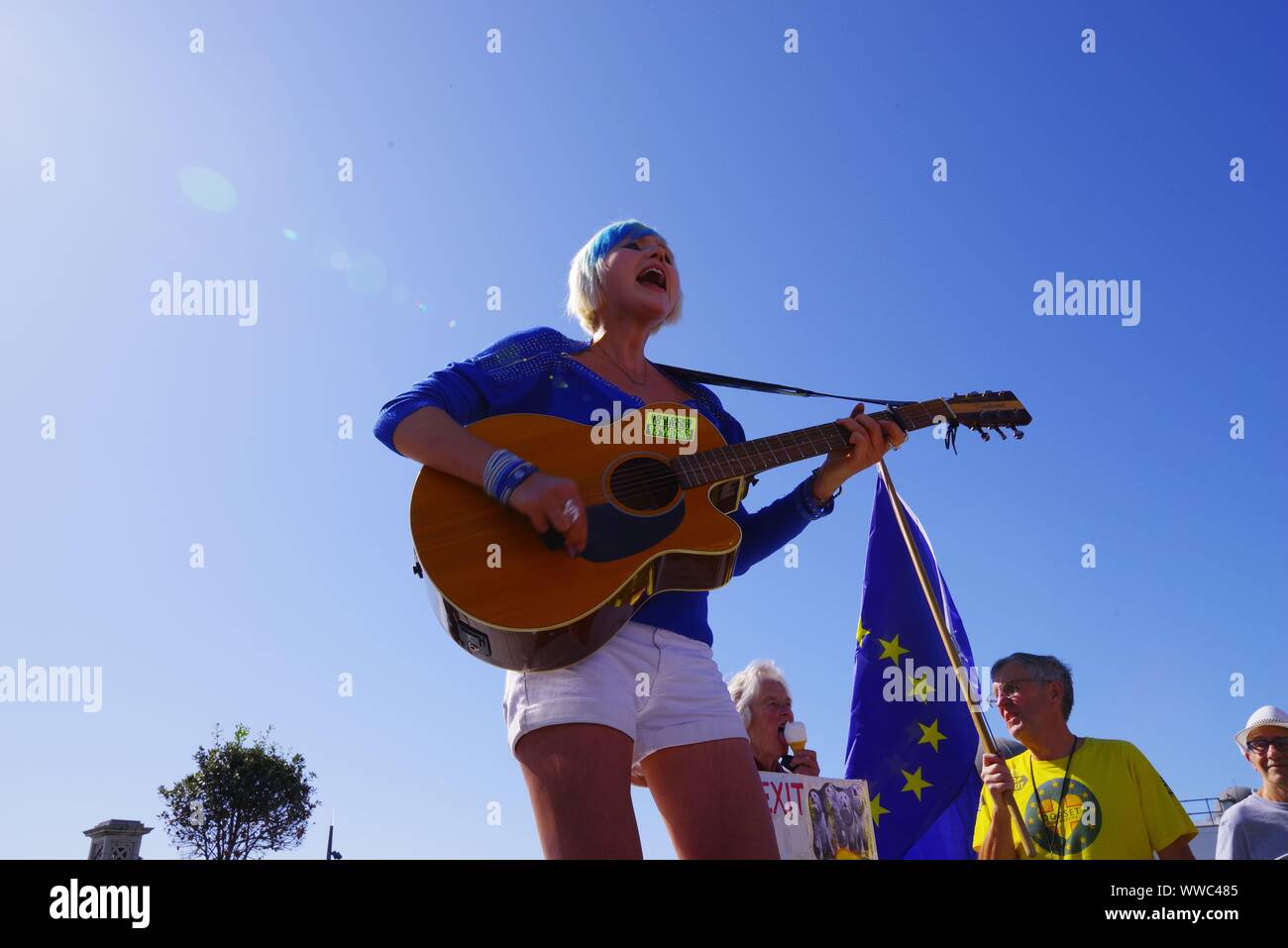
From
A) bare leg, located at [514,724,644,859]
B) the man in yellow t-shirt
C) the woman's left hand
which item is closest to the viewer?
bare leg, located at [514,724,644,859]

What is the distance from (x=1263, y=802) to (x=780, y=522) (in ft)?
12.1

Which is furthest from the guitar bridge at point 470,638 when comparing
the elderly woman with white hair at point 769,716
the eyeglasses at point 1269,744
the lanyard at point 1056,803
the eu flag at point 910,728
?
the eyeglasses at point 1269,744

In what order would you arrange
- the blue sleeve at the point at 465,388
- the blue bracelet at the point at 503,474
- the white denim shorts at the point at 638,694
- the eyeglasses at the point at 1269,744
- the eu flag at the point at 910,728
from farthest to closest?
1. the eu flag at the point at 910,728
2. the eyeglasses at the point at 1269,744
3. the blue sleeve at the point at 465,388
4. the blue bracelet at the point at 503,474
5. the white denim shorts at the point at 638,694

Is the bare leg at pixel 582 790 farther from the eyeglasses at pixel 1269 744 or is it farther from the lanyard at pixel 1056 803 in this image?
the eyeglasses at pixel 1269 744

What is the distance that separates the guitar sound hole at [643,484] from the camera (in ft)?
9.27

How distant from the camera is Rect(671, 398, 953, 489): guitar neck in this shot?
9.70 ft

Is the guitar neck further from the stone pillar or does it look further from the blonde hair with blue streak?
the stone pillar

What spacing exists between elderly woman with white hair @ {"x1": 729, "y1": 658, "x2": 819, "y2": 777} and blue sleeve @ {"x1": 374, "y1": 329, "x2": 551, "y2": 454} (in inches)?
114

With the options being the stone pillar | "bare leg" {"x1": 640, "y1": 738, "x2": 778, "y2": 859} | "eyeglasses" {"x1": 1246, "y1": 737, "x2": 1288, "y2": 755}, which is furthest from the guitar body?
the stone pillar

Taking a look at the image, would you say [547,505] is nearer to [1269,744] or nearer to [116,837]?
[1269,744]

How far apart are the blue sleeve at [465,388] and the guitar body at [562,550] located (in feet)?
0.28
